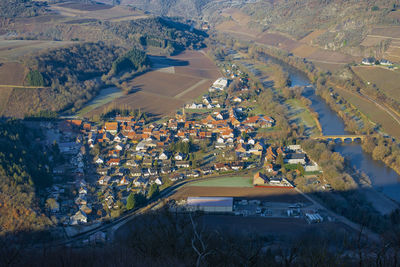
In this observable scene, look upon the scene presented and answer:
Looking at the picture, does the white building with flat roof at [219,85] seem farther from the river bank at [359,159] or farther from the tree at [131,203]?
the tree at [131,203]

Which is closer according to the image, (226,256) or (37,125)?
(226,256)

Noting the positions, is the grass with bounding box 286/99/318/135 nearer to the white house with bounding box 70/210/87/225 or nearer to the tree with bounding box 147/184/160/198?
the tree with bounding box 147/184/160/198

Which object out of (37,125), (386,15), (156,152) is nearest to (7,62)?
(37,125)

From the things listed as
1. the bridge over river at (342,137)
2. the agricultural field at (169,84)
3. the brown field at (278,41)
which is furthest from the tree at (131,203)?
the brown field at (278,41)

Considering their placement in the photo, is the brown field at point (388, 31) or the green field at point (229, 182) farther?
the brown field at point (388, 31)

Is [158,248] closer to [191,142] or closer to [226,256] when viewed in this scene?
[226,256]
